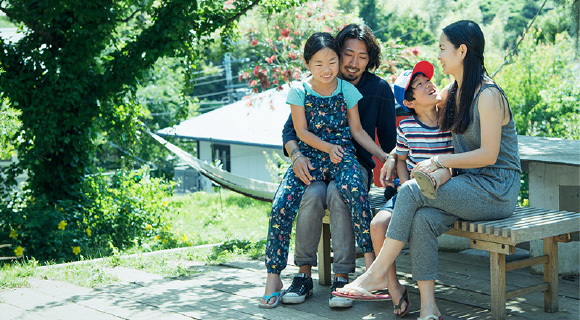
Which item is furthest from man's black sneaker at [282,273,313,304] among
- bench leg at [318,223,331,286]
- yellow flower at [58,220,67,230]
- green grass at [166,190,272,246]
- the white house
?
the white house

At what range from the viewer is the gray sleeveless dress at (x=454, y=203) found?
9.01 feet

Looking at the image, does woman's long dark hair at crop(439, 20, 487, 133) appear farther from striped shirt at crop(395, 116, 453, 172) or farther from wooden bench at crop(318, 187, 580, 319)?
wooden bench at crop(318, 187, 580, 319)

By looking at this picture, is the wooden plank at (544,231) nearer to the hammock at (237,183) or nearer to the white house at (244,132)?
the hammock at (237,183)

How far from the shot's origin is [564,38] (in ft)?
69.7

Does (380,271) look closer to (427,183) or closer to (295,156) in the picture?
(427,183)

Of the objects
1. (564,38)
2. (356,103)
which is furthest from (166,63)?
(356,103)

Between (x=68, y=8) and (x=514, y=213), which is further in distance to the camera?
(x=68, y=8)

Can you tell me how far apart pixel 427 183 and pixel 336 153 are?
58 cm

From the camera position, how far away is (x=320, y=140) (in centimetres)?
325

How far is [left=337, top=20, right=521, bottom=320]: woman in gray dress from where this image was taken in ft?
9.00

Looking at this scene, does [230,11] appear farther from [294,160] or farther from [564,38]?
[564,38]

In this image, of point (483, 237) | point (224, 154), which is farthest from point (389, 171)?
point (224, 154)

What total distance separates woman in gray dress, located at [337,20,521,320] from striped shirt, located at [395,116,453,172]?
0.12m

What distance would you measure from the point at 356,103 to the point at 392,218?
76 cm
